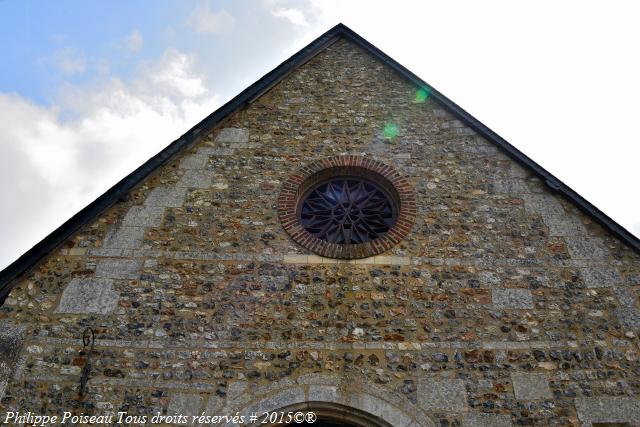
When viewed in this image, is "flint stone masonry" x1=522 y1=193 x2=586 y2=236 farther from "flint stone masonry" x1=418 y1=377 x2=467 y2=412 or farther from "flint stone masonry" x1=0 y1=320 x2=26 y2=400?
"flint stone masonry" x1=0 y1=320 x2=26 y2=400

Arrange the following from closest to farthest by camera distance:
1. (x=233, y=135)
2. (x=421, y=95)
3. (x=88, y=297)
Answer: (x=88, y=297), (x=233, y=135), (x=421, y=95)

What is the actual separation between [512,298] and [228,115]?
4.41m

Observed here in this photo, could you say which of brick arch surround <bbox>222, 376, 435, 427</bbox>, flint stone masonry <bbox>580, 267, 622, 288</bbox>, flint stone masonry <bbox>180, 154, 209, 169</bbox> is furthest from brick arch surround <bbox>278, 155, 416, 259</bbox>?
flint stone masonry <bbox>580, 267, 622, 288</bbox>

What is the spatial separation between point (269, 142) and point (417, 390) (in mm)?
3795

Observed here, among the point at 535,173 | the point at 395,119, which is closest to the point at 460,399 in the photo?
the point at 535,173

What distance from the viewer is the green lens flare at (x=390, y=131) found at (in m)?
7.46

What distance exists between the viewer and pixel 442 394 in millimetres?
5059

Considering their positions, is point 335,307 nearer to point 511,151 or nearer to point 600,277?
point 600,277

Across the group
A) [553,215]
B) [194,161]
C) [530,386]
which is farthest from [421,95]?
[530,386]

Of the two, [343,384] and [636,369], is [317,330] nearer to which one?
[343,384]

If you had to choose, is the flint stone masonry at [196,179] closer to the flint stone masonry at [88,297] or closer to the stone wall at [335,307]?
the stone wall at [335,307]

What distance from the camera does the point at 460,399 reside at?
504 centimetres

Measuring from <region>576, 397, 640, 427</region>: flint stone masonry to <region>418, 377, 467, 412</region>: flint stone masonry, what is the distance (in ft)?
3.45

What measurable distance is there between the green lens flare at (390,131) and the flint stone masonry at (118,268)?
360cm
